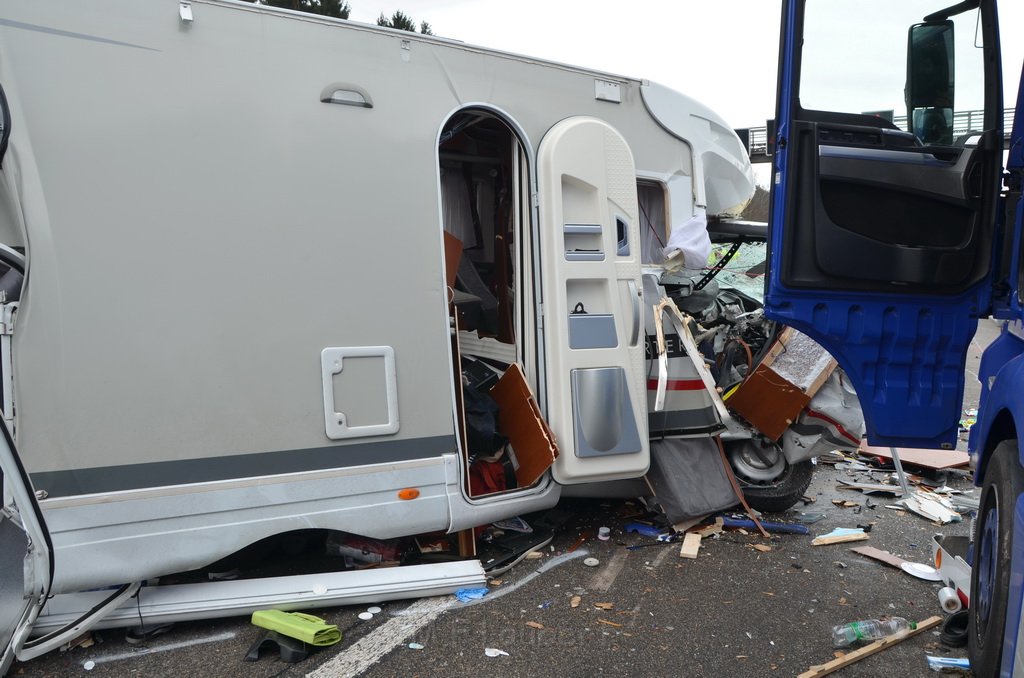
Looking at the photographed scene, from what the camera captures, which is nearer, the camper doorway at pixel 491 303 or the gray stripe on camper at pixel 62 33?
the gray stripe on camper at pixel 62 33

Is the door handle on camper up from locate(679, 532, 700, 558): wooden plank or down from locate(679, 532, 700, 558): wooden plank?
up

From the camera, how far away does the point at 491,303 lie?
5617 mm

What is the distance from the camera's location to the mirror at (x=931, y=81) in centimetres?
319

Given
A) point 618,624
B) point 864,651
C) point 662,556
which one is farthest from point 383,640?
point 864,651

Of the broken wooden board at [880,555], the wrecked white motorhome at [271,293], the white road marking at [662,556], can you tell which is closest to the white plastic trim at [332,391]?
the wrecked white motorhome at [271,293]

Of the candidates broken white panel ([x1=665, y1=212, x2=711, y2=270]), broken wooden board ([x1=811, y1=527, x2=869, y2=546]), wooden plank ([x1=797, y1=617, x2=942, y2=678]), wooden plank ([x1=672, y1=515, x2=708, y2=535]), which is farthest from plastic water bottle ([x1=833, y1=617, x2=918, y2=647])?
broken white panel ([x1=665, y1=212, x2=711, y2=270])

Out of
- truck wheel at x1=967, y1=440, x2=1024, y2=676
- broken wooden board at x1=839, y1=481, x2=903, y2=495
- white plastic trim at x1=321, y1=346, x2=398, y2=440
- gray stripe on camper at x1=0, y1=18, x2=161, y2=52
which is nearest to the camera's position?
truck wheel at x1=967, y1=440, x2=1024, y2=676

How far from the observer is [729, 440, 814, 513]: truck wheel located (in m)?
5.14

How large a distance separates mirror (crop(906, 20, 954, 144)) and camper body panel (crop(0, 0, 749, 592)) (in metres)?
2.03

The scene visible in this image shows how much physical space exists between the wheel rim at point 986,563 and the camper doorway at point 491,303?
6.57ft

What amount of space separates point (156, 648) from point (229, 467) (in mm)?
815

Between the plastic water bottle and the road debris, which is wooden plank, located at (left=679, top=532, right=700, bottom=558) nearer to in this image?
the plastic water bottle

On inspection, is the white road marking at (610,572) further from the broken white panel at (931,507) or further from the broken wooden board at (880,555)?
the broken white panel at (931,507)

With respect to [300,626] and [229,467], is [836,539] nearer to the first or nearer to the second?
[300,626]
